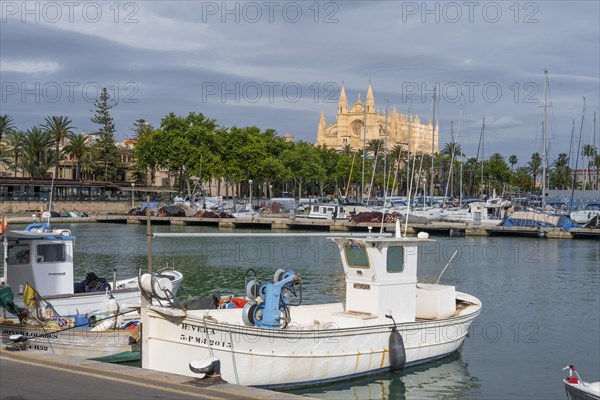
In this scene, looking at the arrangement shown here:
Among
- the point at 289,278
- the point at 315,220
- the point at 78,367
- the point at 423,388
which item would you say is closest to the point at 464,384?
the point at 423,388

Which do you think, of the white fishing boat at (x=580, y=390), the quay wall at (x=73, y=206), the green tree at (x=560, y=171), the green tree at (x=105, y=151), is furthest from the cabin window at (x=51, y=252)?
the green tree at (x=560, y=171)

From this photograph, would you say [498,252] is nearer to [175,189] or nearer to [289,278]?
[289,278]

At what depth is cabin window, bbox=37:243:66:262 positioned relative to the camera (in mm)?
24375

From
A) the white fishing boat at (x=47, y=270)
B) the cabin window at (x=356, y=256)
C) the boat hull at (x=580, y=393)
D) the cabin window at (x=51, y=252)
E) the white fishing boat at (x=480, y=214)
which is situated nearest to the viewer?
the boat hull at (x=580, y=393)

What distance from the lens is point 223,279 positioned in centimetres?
4441

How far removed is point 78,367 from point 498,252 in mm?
53356

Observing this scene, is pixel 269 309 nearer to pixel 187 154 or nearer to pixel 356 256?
pixel 356 256

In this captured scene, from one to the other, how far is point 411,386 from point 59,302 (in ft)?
35.6

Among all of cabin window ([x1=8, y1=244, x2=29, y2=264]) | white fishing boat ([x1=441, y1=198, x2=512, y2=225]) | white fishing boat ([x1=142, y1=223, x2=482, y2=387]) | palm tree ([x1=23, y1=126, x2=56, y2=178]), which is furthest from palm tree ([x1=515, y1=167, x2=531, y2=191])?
cabin window ([x1=8, y1=244, x2=29, y2=264])

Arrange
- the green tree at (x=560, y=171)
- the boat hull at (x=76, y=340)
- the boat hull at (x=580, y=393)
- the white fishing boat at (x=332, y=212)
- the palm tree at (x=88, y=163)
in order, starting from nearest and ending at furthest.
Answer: the boat hull at (x=580, y=393) < the boat hull at (x=76, y=340) < the white fishing boat at (x=332, y=212) < the palm tree at (x=88, y=163) < the green tree at (x=560, y=171)

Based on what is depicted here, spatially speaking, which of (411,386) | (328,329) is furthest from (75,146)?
(328,329)

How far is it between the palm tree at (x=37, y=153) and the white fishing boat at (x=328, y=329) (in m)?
102

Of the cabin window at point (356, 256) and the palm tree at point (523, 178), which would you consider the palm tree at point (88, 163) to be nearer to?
the palm tree at point (523, 178)

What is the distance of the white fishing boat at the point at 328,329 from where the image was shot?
18391mm
